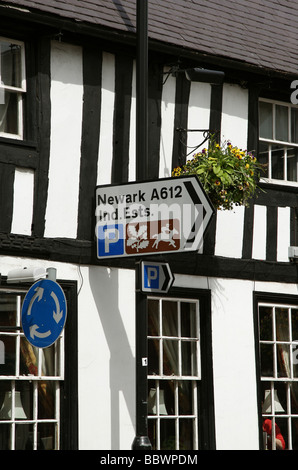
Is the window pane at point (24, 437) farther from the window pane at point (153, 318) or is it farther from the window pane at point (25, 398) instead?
the window pane at point (153, 318)

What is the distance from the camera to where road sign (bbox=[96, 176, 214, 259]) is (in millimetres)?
10016

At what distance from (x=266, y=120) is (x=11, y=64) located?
3892mm

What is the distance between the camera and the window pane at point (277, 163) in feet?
44.3

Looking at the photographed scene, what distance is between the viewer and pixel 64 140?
37.6 feet

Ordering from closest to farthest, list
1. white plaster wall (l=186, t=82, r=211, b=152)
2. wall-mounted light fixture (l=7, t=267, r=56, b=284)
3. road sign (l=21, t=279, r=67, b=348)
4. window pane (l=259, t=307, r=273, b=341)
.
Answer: road sign (l=21, t=279, r=67, b=348) < wall-mounted light fixture (l=7, t=267, r=56, b=284) < white plaster wall (l=186, t=82, r=211, b=152) < window pane (l=259, t=307, r=273, b=341)

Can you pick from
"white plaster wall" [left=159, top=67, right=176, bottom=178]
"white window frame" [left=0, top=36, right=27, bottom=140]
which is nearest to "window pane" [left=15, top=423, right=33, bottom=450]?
"white window frame" [left=0, top=36, right=27, bottom=140]

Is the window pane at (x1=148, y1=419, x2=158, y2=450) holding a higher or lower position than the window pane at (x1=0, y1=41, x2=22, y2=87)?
lower

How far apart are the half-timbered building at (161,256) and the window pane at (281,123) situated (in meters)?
0.02

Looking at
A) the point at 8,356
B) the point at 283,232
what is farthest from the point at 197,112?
the point at 8,356

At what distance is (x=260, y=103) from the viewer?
1353cm

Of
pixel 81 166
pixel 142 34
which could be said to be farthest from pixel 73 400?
pixel 142 34

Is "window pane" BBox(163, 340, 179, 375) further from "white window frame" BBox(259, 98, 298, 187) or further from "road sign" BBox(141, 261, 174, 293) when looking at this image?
"white window frame" BBox(259, 98, 298, 187)

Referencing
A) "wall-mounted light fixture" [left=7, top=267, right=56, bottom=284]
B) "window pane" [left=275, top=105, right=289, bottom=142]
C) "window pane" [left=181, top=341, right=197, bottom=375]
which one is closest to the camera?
"wall-mounted light fixture" [left=7, top=267, right=56, bottom=284]

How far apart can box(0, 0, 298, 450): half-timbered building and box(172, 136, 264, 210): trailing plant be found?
1.44ft
